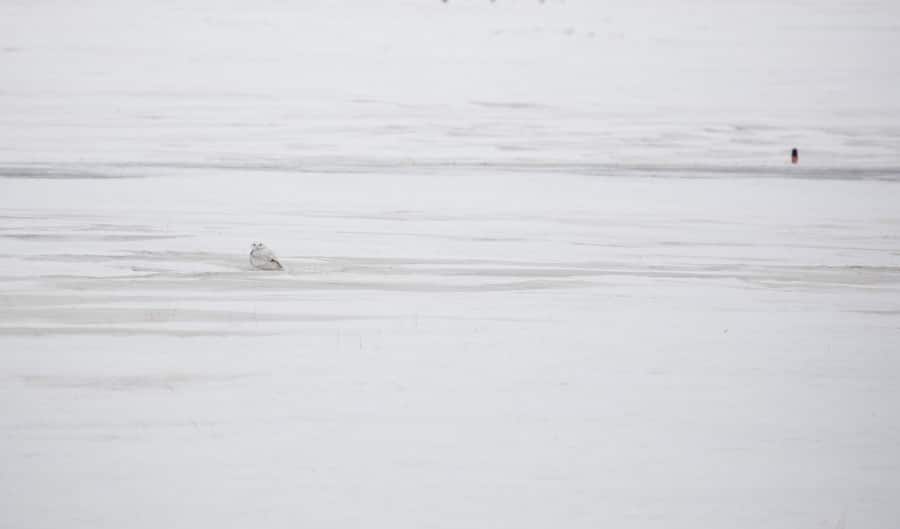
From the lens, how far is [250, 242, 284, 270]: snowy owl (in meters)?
11.2

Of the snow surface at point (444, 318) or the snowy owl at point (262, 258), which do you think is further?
the snowy owl at point (262, 258)

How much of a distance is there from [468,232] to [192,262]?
339cm

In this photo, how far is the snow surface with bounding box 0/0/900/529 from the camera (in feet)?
20.3

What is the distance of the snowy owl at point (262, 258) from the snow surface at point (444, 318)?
0.16m

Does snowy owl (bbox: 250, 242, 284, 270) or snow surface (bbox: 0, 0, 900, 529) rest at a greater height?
snowy owl (bbox: 250, 242, 284, 270)

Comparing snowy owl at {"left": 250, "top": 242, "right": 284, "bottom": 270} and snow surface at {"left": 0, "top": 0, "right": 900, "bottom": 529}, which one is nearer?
snow surface at {"left": 0, "top": 0, "right": 900, "bottom": 529}

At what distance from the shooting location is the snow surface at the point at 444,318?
20.3 feet

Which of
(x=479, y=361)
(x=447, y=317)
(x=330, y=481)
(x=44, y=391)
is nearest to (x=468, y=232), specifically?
(x=447, y=317)

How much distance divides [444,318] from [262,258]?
2.22 m

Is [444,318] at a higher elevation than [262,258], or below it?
below

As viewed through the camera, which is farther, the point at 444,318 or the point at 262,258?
the point at 262,258

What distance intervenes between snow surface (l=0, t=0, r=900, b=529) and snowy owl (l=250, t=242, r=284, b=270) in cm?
16

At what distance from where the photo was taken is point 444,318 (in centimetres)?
967

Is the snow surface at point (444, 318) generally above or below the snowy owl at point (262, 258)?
below
